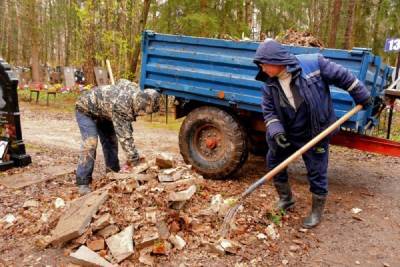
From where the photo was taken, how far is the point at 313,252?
11.7 ft

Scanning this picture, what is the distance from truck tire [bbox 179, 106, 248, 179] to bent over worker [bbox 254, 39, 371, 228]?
42.8 inches

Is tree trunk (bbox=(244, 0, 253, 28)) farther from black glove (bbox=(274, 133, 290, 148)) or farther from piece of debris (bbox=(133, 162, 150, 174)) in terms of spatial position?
black glove (bbox=(274, 133, 290, 148))

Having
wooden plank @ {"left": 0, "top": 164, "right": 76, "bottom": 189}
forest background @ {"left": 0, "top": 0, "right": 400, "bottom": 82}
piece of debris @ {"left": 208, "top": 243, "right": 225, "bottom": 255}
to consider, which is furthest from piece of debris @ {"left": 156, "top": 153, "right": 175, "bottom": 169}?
forest background @ {"left": 0, "top": 0, "right": 400, "bottom": 82}

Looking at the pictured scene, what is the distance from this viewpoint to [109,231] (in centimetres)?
351

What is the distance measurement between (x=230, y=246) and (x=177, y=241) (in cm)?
48

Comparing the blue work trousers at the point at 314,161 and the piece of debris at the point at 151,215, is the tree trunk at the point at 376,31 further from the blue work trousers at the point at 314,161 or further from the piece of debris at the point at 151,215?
the piece of debris at the point at 151,215

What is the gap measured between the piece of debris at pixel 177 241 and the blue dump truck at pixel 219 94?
1774mm

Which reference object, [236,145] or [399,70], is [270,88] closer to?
[236,145]

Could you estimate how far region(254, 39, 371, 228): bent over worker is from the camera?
3.59 m

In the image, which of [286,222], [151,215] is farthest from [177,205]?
[286,222]

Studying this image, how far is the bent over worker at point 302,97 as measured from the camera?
141 inches

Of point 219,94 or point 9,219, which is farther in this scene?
point 219,94

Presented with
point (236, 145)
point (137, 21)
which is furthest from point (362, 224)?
point (137, 21)

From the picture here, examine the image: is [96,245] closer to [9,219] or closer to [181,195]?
[181,195]
